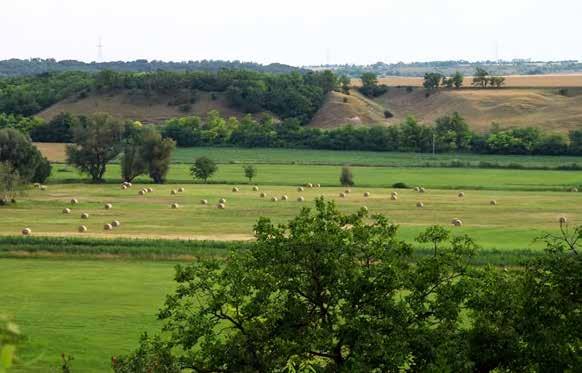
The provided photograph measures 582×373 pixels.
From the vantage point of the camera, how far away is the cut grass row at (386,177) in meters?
87.3

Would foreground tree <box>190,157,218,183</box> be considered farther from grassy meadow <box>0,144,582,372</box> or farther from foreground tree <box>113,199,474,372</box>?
foreground tree <box>113,199,474,372</box>

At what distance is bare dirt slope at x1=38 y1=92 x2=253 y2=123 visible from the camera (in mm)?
161375

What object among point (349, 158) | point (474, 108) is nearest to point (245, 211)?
point (349, 158)

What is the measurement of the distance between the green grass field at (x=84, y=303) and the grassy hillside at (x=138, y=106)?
113 metres

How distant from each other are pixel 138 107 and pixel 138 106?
416 millimetres

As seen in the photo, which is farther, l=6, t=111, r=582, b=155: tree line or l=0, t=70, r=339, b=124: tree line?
l=0, t=70, r=339, b=124: tree line

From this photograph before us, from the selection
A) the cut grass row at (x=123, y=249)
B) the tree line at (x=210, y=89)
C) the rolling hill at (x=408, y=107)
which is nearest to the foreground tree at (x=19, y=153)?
the cut grass row at (x=123, y=249)

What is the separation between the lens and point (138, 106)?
16738cm

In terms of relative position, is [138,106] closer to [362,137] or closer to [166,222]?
[362,137]

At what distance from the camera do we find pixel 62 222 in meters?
61.6

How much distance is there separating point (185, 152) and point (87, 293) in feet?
278

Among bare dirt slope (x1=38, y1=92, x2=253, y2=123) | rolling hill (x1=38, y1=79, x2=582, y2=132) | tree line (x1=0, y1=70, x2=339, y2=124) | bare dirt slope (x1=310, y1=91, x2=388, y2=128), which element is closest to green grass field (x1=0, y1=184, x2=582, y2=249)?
rolling hill (x1=38, y1=79, x2=582, y2=132)

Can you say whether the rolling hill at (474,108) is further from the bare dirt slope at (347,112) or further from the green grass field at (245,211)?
the green grass field at (245,211)

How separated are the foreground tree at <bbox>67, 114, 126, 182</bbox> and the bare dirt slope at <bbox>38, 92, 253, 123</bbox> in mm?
59126
